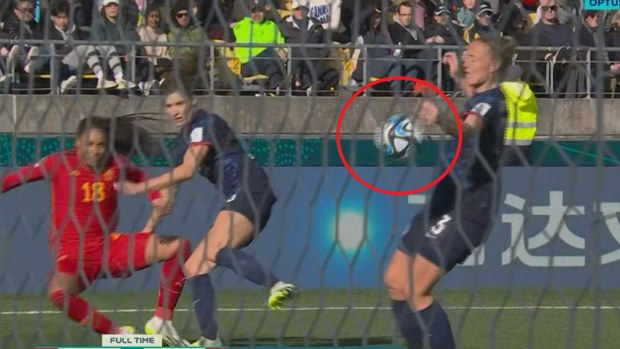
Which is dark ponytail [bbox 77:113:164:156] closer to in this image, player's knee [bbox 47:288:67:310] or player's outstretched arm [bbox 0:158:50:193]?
player's outstretched arm [bbox 0:158:50:193]

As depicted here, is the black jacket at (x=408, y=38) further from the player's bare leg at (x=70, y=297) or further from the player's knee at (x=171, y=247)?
the player's bare leg at (x=70, y=297)

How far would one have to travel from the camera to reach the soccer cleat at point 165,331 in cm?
357

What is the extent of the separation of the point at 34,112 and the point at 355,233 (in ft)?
3.05

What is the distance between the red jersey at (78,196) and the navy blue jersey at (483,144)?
81cm

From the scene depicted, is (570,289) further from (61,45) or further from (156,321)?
(61,45)

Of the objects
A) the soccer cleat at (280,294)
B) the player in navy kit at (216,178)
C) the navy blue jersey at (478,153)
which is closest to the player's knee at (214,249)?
the player in navy kit at (216,178)

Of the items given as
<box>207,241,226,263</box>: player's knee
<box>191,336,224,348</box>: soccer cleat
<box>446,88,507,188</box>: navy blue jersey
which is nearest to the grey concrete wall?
<box>446,88,507,188</box>: navy blue jersey

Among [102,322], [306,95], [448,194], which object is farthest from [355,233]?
[102,322]

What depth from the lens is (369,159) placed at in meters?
4.31

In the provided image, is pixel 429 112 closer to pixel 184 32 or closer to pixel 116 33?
pixel 184 32

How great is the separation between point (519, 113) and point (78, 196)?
111 centimetres

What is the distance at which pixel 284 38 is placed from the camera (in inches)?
120

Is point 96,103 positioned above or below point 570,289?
above

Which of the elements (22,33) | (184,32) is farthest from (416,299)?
(22,33)
